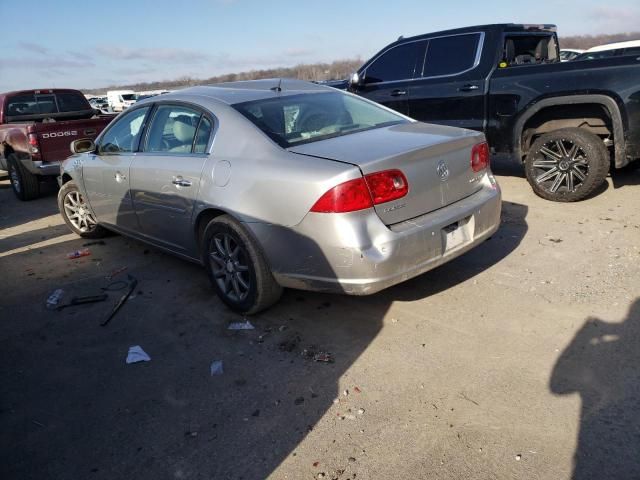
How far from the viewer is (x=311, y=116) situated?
3990mm

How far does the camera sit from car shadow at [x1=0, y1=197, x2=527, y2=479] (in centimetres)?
256

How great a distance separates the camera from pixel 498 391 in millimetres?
2797

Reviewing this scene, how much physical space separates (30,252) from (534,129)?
20.1ft

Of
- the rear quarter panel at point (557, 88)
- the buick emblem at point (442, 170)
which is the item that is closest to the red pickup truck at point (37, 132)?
the rear quarter panel at point (557, 88)

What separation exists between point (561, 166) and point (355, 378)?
4091 mm

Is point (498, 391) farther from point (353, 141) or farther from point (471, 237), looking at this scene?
point (353, 141)

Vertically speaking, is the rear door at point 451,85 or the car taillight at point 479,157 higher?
the rear door at point 451,85

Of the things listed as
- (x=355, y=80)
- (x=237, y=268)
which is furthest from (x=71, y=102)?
(x=237, y=268)

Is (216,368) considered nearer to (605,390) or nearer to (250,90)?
(605,390)

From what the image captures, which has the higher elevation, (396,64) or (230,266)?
(396,64)

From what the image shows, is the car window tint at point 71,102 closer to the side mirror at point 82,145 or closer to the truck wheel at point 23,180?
the truck wheel at point 23,180

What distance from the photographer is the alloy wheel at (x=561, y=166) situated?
5695 millimetres

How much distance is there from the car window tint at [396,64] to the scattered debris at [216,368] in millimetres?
5420

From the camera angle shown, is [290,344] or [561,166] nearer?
[290,344]
